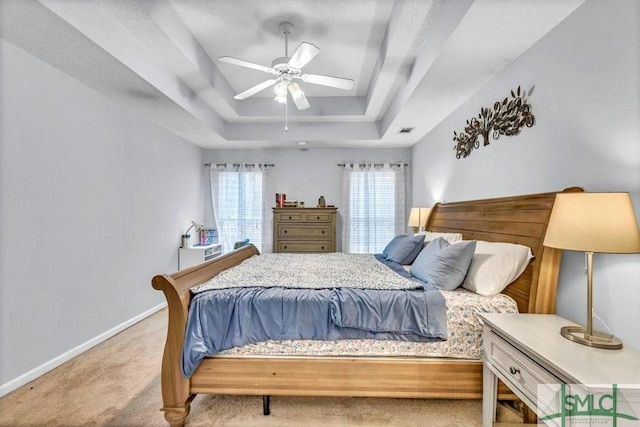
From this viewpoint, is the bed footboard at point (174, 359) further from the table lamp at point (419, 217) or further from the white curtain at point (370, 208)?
the white curtain at point (370, 208)

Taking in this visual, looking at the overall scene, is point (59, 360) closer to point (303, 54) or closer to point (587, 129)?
point (303, 54)

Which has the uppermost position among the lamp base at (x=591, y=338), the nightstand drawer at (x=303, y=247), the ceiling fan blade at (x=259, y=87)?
the ceiling fan blade at (x=259, y=87)

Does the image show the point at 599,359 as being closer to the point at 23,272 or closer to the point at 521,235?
the point at 521,235

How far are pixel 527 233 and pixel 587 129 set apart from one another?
2.32 feet

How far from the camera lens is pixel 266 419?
5.72ft

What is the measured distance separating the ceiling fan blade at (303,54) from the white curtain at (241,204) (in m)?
2.97

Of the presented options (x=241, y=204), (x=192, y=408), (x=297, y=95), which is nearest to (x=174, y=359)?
(x=192, y=408)

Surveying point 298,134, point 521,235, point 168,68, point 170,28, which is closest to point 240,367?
point 521,235

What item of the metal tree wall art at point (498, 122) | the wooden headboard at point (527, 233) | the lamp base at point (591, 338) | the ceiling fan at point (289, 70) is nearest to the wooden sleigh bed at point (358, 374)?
the wooden headboard at point (527, 233)

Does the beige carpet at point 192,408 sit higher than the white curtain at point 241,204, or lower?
lower

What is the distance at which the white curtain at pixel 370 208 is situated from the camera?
16.6ft

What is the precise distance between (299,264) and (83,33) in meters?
2.41

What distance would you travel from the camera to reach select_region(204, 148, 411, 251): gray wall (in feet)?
16.9

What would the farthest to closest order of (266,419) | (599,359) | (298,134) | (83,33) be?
1. (298,134)
2. (83,33)
3. (266,419)
4. (599,359)
